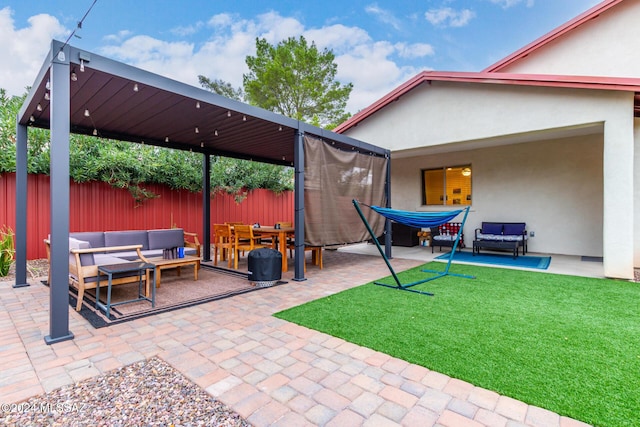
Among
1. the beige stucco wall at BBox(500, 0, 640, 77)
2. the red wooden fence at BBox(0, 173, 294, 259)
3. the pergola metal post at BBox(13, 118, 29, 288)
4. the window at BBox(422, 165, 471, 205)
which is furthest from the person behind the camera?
the window at BBox(422, 165, 471, 205)

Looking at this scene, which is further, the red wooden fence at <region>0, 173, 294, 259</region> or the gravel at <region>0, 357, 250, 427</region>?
the red wooden fence at <region>0, 173, 294, 259</region>

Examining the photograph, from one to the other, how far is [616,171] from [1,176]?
36.9 ft

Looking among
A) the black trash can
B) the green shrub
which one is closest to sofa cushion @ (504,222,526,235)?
the black trash can

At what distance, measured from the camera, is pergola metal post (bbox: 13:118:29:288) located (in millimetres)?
4523

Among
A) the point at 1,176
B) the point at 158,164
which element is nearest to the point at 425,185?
the point at 158,164

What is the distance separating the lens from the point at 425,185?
960 centimetres

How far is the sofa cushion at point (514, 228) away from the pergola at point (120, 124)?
318 centimetres

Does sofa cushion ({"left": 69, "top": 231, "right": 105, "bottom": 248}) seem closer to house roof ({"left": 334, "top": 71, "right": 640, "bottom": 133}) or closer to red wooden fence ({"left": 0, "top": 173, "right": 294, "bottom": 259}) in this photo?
red wooden fence ({"left": 0, "top": 173, "right": 294, "bottom": 259})

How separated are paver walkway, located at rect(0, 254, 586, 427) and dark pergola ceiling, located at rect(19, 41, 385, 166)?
2543 mm

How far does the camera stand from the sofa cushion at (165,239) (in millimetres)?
6004

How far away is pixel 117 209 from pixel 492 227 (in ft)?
31.5

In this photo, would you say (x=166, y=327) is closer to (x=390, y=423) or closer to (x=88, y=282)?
(x=88, y=282)

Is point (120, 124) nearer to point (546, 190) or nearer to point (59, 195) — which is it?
point (59, 195)

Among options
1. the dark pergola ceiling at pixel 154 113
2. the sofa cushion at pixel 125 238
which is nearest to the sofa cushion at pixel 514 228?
the dark pergola ceiling at pixel 154 113
